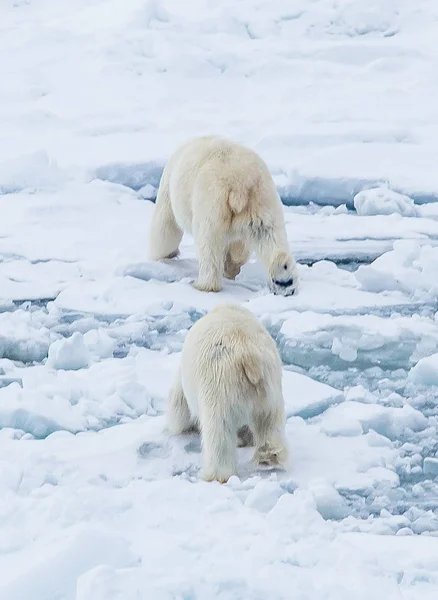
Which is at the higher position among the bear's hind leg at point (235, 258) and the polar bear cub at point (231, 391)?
the polar bear cub at point (231, 391)

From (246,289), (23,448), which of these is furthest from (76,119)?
(23,448)

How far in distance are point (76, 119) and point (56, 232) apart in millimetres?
3033

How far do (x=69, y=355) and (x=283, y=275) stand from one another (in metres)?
1.29

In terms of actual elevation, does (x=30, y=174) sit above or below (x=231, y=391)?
below

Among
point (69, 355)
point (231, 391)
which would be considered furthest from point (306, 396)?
point (69, 355)

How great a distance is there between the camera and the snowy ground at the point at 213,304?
271cm

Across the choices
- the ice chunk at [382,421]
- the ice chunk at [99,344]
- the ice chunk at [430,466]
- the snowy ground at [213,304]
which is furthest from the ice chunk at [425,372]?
the ice chunk at [99,344]

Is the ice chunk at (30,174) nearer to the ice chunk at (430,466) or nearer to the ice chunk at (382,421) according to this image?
the ice chunk at (382,421)

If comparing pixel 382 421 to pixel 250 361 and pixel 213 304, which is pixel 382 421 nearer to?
pixel 250 361

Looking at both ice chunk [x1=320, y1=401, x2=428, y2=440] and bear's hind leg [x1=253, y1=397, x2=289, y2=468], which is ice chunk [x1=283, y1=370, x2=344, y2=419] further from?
bear's hind leg [x1=253, y1=397, x2=289, y2=468]

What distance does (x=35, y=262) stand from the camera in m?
6.09

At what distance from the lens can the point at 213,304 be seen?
5238mm

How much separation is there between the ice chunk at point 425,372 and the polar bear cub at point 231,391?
32.8 inches

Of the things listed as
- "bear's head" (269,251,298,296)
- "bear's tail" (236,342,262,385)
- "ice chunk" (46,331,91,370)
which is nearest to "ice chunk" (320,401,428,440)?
"bear's tail" (236,342,262,385)
